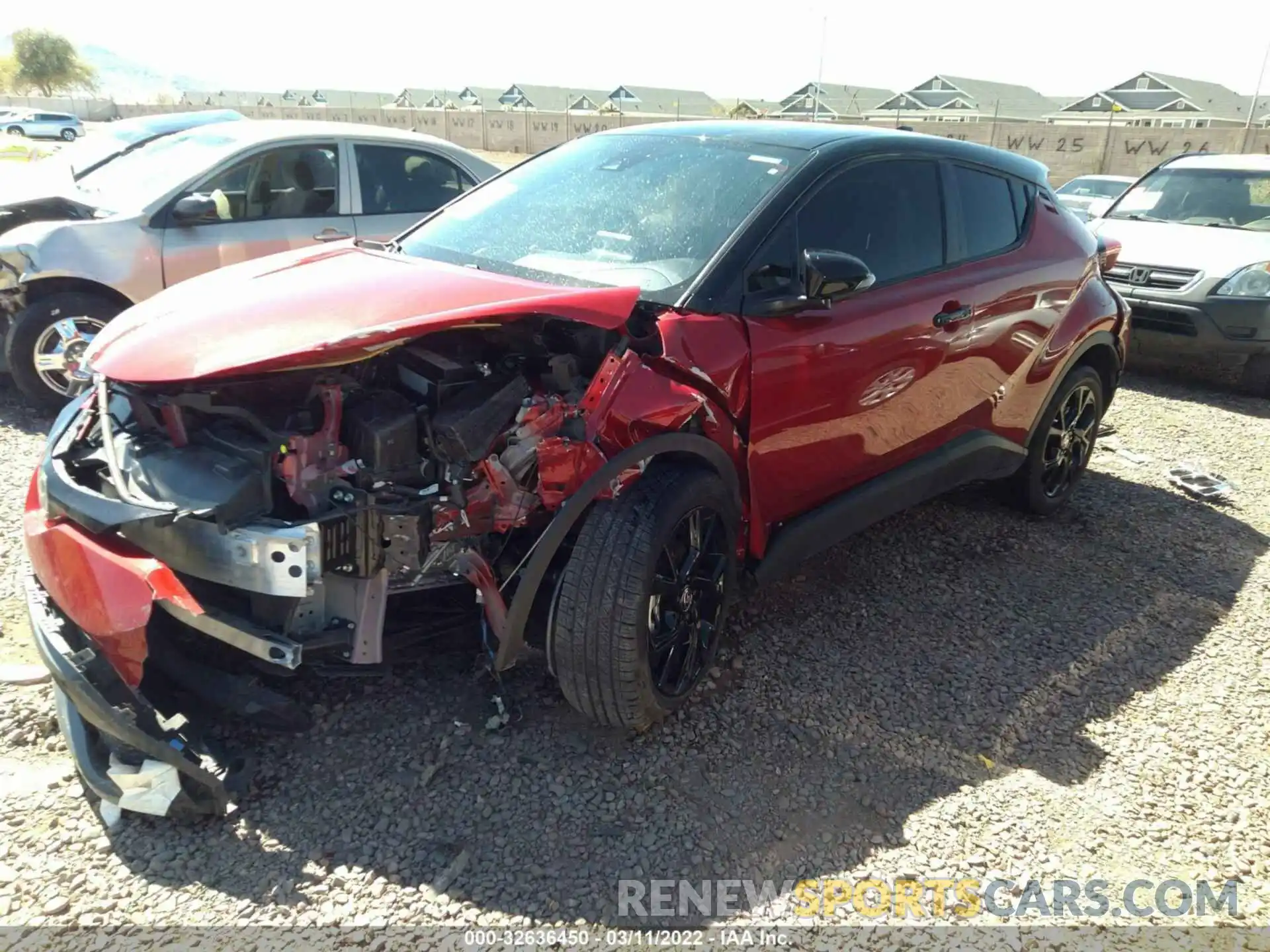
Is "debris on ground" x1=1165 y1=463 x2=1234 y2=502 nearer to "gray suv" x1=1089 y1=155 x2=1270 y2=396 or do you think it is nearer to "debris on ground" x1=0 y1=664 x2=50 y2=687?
"gray suv" x1=1089 y1=155 x2=1270 y2=396

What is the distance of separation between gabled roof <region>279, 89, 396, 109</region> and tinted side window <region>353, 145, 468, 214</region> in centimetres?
6894

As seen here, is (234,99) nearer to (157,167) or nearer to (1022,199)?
(157,167)

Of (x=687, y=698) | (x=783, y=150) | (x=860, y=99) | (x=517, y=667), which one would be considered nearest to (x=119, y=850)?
(x=517, y=667)

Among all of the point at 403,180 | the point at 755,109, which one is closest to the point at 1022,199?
the point at 403,180

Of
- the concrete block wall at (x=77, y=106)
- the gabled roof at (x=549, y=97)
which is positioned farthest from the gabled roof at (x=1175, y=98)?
the concrete block wall at (x=77, y=106)

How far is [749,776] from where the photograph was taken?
2.74m

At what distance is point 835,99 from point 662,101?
11851 millimetres

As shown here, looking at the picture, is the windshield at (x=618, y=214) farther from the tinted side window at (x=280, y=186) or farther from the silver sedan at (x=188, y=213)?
the tinted side window at (x=280, y=186)

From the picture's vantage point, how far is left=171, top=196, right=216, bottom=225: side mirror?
17.9ft

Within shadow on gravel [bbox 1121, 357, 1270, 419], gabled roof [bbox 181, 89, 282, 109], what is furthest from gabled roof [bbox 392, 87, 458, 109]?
shadow on gravel [bbox 1121, 357, 1270, 419]

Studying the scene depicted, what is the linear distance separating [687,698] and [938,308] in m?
1.87

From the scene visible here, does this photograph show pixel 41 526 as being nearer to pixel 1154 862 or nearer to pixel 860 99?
pixel 1154 862

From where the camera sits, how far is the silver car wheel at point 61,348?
17.3ft

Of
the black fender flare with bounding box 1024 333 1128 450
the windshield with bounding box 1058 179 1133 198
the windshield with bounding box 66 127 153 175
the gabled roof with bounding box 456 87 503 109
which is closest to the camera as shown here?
the black fender flare with bounding box 1024 333 1128 450
